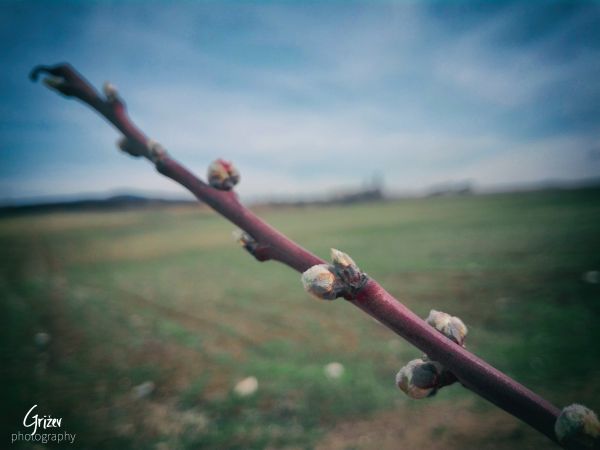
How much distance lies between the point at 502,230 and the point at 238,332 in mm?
6768

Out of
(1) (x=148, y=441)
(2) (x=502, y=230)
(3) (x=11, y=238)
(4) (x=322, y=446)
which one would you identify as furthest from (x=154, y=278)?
(3) (x=11, y=238)

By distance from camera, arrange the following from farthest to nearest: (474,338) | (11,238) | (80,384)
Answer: (11,238), (474,338), (80,384)

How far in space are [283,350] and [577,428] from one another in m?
2.46

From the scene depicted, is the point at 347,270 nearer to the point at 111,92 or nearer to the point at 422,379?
the point at 422,379

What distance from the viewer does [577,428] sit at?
0.29m

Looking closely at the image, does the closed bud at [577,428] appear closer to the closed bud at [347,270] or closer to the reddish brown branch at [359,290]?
the reddish brown branch at [359,290]

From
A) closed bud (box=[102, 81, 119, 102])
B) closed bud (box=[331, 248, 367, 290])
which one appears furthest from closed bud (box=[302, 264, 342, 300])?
closed bud (box=[102, 81, 119, 102])

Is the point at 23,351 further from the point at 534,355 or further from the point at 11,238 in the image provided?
the point at 11,238

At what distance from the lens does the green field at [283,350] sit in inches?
66.3

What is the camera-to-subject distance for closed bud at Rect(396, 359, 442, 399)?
0.36 metres

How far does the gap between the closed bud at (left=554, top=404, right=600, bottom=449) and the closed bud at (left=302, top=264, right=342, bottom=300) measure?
0.22m

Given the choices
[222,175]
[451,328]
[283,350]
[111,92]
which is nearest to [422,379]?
[451,328]

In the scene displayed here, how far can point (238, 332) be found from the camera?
119 inches

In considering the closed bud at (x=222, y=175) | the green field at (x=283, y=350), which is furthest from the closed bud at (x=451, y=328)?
the green field at (x=283, y=350)
